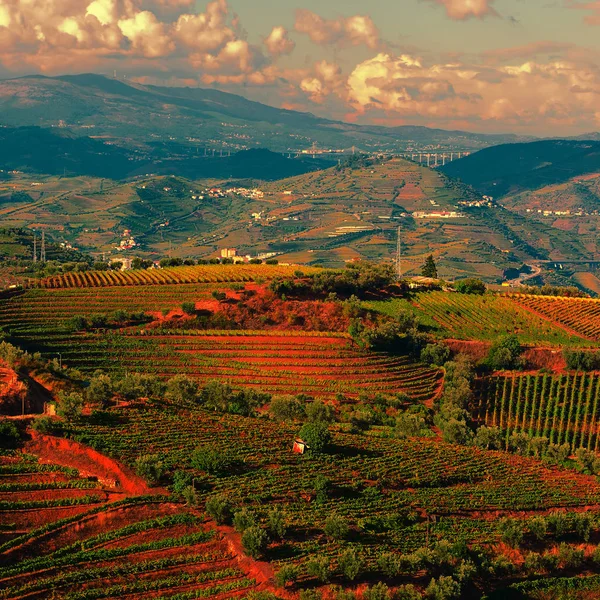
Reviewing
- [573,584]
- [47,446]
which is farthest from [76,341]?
[573,584]

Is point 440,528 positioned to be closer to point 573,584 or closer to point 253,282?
point 573,584

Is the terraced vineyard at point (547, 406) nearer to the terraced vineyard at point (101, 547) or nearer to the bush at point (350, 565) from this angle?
the bush at point (350, 565)

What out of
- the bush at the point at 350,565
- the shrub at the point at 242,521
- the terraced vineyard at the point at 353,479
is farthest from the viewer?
the terraced vineyard at the point at 353,479

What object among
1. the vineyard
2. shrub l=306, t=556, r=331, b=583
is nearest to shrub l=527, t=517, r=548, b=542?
shrub l=306, t=556, r=331, b=583

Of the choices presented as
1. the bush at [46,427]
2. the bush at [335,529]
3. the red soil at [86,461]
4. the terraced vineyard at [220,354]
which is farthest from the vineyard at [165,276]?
the bush at [335,529]

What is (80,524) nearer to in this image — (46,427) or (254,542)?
(46,427)

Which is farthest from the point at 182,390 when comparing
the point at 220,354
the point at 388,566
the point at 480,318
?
the point at 480,318

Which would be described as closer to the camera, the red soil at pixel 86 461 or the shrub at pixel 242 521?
the shrub at pixel 242 521
